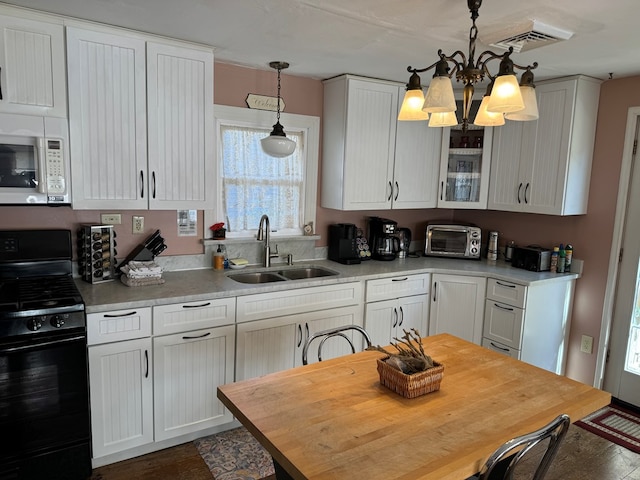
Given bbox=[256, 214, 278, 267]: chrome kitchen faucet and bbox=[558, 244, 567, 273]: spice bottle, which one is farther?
bbox=[558, 244, 567, 273]: spice bottle

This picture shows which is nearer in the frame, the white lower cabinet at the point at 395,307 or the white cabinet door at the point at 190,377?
the white cabinet door at the point at 190,377

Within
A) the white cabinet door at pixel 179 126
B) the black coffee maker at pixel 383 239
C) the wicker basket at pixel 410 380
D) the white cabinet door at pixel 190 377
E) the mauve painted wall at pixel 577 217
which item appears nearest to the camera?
the wicker basket at pixel 410 380

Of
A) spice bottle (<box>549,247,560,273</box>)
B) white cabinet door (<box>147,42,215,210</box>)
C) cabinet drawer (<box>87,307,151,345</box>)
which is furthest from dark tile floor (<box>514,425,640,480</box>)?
white cabinet door (<box>147,42,215,210</box>)

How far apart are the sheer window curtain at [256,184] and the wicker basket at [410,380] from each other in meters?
1.95

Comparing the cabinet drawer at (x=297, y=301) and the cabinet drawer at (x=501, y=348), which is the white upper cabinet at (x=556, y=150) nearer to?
the cabinet drawer at (x=501, y=348)

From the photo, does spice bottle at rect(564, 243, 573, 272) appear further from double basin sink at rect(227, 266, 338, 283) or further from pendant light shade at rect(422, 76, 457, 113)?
pendant light shade at rect(422, 76, 457, 113)

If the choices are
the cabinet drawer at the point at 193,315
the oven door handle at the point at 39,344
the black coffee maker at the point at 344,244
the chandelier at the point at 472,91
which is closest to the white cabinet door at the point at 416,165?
the black coffee maker at the point at 344,244

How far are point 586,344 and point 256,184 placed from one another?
2872 mm

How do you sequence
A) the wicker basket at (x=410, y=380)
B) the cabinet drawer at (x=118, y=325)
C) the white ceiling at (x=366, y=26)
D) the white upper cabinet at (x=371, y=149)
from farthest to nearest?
1. the white upper cabinet at (x=371, y=149)
2. the cabinet drawer at (x=118, y=325)
3. the white ceiling at (x=366, y=26)
4. the wicker basket at (x=410, y=380)

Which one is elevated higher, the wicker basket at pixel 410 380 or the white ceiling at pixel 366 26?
the white ceiling at pixel 366 26

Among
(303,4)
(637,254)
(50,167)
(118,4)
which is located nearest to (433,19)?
(303,4)

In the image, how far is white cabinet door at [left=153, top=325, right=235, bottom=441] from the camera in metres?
2.55

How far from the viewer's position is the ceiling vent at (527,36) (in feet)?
7.15

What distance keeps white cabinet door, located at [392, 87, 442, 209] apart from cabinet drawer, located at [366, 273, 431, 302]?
64 centimetres
